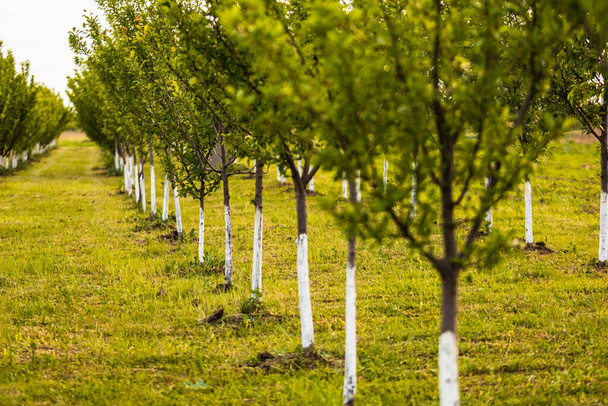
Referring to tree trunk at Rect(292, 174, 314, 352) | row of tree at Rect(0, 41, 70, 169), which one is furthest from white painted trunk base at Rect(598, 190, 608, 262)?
row of tree at Rect(0, 41, 70, 169)

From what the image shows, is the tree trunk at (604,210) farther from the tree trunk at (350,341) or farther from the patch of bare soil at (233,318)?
the tree trunk at (350,341)

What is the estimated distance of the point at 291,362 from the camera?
6422 mm

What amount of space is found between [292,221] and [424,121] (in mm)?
12884

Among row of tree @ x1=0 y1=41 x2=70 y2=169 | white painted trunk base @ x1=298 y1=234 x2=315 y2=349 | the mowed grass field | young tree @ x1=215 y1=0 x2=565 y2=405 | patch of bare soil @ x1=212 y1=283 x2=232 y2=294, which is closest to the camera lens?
young tree @ x1=215 y1=0 x2=565 y2=405

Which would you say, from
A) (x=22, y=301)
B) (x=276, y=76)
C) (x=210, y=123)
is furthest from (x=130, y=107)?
(x=276, y=76)

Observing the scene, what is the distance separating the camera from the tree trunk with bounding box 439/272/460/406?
426 centimetres

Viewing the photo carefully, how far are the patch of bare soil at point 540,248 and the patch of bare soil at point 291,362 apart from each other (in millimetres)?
7642

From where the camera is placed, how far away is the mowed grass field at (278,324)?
5816 millimetres

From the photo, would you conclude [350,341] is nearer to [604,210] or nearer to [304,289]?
[304,289]

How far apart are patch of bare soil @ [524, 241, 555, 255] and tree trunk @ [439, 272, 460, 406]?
8751mm

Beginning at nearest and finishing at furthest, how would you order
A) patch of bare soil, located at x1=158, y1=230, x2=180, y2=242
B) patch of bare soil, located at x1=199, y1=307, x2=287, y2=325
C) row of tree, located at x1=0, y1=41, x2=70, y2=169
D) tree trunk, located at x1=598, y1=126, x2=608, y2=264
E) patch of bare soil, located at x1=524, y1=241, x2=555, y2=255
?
1. patch of bare soil, located at x1=199, y1=307, x2=287, y2=325
2. tree trunk, located at x1=598, y1=126, x2=608, y2=264
3. patch of bare soil, located at x1=524, y1=241, x2=555, y2=255
4. patch of bare soil, located at x1=158, y1=230, x2=180, y2=242
5. row of tree, located at x1=0, y1=41, x2=70, y2=169

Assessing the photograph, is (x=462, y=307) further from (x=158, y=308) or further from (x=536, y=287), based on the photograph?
(x=158, y=308)

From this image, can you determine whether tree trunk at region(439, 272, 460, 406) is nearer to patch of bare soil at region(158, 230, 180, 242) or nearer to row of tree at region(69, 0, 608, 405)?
row of tree at region(69, 0, 608, 405)

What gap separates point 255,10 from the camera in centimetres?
438
